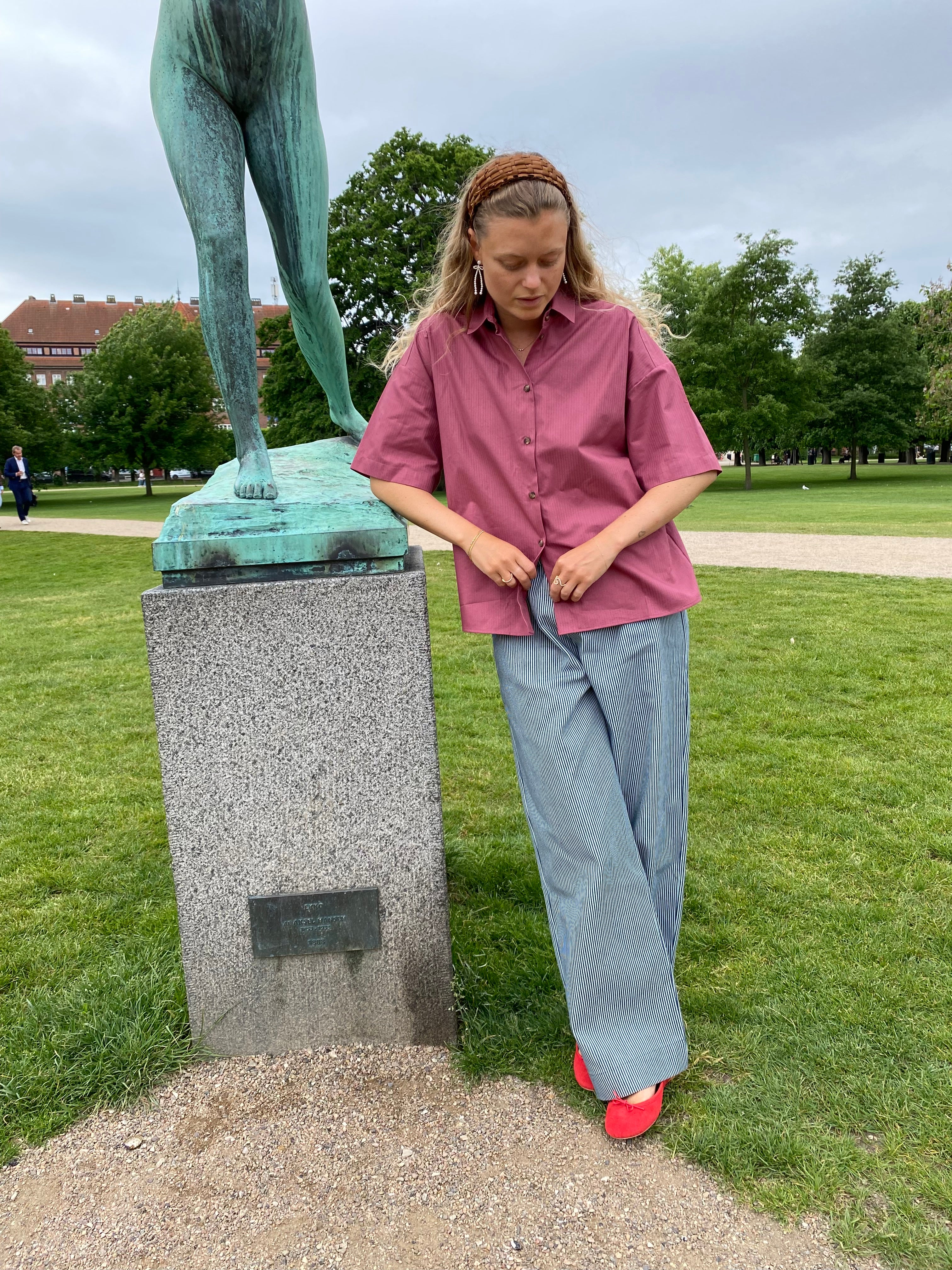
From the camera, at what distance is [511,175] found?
1694 mm

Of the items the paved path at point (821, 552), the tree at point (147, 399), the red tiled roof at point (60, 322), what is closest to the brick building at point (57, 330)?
the red tiled roof at point (60, 322)

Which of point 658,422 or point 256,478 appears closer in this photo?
point 658,422

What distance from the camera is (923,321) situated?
105 feet

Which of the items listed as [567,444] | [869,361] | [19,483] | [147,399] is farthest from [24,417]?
[567,444]

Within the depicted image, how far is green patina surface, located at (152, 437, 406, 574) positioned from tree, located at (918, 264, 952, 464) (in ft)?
107

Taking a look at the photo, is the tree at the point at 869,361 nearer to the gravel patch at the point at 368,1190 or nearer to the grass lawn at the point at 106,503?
the grass lawn at the point at 106,503

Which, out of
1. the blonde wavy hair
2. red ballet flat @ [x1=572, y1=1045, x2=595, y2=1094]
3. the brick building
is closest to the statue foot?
the blonde wavy hair

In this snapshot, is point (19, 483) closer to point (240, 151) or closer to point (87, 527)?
point (87, 527)

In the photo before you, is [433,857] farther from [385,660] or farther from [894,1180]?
[894,1180]

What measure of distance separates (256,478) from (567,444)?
90cm

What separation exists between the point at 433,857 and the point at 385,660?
1.67 ft

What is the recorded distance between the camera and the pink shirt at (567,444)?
5.93 feet

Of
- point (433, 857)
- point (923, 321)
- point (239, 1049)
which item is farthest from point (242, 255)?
point (923, 321)

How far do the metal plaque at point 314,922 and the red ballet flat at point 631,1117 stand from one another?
26.6 inches
